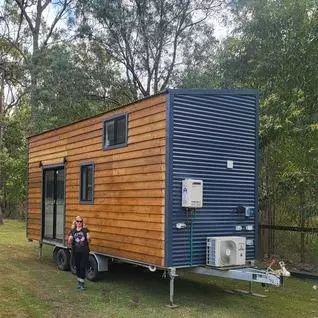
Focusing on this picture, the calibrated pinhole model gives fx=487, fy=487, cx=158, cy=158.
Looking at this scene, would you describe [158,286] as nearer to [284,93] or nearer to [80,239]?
[80,239]

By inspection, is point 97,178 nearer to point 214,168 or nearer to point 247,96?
point 214,168

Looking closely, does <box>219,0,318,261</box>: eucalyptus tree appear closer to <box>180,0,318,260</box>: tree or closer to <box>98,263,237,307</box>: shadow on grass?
<box>180,0,318,260</box>: tree

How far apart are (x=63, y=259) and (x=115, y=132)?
136 inches

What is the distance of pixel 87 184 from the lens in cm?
1026

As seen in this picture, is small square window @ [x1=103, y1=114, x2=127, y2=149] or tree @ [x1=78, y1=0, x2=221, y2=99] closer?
small square window @ [x1=103, y1=114, x2=127, y2=149]

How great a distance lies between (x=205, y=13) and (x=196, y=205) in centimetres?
1137

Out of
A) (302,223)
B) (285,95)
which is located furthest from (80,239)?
(285,95)

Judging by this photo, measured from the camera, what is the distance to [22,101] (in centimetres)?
3112

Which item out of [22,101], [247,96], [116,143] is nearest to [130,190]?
[116,143]

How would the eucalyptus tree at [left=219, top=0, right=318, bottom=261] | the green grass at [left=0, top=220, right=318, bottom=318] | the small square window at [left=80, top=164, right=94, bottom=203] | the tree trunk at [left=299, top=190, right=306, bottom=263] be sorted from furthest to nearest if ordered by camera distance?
1. the tree trunk at [left=299, top=190, right=306, bottom=263]
2. the eucalyptus tree at [left=219, top=0, right=318, bottom=261]
3. the small square window at [left=80, top=164, right=94, bottom=203]
4. the green grass at [left=0, top=220, right=318, bottom=318]

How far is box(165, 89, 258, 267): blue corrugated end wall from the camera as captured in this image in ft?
25.5

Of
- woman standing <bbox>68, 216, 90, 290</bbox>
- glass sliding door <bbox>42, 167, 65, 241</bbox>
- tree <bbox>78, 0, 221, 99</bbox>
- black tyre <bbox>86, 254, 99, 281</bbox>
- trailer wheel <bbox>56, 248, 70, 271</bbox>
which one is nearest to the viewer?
woman standing <bbox>68, 216, 90, 290</bbox>

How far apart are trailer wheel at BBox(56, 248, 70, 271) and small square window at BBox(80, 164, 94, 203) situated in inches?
56.6

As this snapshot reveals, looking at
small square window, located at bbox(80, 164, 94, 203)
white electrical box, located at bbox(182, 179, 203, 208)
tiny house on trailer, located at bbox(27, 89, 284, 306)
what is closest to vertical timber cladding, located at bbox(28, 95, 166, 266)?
tiny house on trailer, located at bbox(27, 89, 284, 306)
